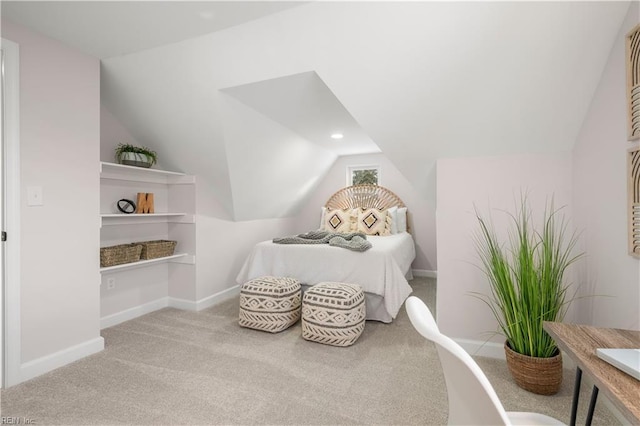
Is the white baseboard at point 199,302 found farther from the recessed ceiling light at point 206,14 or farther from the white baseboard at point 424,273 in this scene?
the white baseboard at point 424,273

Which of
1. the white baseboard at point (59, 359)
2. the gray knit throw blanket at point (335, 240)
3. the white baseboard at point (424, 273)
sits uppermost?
the gray knit throw blanket at point (335, 240)

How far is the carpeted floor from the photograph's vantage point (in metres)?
1.64

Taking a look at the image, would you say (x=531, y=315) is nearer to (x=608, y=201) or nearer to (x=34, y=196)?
(x=608, y=201)

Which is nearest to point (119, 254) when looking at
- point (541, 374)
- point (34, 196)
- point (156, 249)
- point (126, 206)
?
point (156, 249)

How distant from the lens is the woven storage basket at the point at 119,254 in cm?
260

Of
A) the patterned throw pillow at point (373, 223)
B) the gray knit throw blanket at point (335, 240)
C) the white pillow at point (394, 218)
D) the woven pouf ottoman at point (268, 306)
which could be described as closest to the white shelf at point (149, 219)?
the gray knit throw blanket at point (335, 240)

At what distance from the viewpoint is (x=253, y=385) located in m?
1.92

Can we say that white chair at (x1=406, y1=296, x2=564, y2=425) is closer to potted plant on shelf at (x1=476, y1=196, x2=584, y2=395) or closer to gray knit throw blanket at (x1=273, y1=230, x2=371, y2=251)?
potted plant on shelf at (x1=476, y1=196, x2=584, y2=395)

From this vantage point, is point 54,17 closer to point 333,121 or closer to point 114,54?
point 114,54

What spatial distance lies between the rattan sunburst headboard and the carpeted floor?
2.69 m

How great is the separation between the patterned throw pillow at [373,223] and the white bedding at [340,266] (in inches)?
35.2

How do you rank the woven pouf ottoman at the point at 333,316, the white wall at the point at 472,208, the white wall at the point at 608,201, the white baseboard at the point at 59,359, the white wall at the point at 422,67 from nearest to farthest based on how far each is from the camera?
the white wall at the point at 608,201, the white wall at the point at 422,67, the white baseboard at the point at 59,359, the white wall at the point at 472,208, the woven pouf ottoman at the point at 333,316

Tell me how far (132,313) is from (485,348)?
3175mm

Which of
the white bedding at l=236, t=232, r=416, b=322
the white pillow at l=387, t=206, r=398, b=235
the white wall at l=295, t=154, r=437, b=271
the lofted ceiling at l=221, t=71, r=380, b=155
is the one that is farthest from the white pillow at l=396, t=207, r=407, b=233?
the lofted ceiling at l=221, t=71, r=380, b=155
